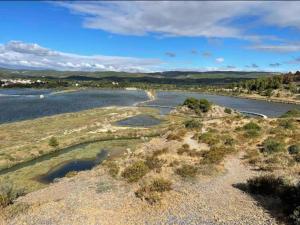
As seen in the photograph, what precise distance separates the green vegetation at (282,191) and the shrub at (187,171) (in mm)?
4097

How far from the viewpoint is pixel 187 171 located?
25.3 metres

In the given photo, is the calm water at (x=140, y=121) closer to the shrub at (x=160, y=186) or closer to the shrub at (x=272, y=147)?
the shrub at (x=272, y=147)

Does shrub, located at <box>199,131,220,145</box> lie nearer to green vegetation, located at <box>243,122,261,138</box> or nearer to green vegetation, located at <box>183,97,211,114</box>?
green vegetation, located at <box>243,122,261,138</box>

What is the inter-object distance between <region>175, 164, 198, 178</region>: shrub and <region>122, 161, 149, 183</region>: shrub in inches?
88.4

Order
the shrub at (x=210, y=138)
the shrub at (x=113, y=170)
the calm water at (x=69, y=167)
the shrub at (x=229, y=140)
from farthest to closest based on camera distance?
the calm water at (x=69, y=167) < the shrub at (x=210, y=138) < the shrub at (x=229, y=140) < the shrub at (x=113, y=170)

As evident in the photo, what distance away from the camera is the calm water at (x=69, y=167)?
130ft

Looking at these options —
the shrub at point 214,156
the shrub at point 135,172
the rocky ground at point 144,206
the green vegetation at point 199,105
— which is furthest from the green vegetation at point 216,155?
the green vegetation at point 199,105

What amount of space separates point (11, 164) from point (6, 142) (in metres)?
14.1

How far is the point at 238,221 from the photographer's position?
1703 cm

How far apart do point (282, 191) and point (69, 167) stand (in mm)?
28845

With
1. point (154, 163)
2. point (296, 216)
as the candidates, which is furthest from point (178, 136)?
point (296, 216)

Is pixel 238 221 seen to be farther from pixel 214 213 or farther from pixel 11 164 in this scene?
pixel 11 164

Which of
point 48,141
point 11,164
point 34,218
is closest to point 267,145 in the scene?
point 34,218

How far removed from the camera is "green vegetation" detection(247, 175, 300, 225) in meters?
17.2
